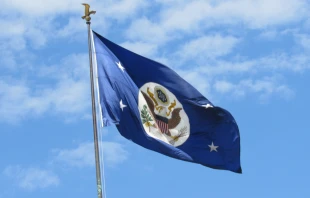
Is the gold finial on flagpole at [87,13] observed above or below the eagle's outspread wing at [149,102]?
above

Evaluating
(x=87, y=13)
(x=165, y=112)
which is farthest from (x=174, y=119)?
(x=87, y=13)

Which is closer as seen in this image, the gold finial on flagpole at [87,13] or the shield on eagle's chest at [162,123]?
the gold finial on flagpole at [87,13]

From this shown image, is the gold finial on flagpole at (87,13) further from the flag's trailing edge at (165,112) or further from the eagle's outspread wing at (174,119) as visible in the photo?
the eagle's outspread wing at (174,119)

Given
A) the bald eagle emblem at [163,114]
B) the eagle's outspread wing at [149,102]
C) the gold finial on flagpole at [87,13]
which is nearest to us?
the gold finial on flagpole at [87,13]

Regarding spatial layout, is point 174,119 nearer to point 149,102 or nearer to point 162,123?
point 162,123

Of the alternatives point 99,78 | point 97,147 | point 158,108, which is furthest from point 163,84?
point 97,147

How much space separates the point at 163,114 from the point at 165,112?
4.6 inches

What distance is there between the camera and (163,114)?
3161cm

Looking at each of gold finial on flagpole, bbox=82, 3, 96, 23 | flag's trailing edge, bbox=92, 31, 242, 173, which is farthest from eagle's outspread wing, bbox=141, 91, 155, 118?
gold finial on flagpole, bbox=82, 3, 96, 23

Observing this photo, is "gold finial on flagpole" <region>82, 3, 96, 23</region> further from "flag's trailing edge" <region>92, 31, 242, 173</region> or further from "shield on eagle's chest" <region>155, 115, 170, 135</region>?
"shield on eagle's chest" <region>155, 115, 170, 135</region>

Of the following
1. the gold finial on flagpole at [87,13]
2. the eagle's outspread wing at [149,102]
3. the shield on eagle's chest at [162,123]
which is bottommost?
the shield on eagle's chest at [162,123]

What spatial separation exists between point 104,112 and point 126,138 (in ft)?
4.18

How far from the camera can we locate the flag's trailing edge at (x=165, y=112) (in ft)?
98.5

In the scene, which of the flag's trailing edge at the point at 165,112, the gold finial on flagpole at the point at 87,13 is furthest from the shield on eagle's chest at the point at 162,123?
the gold finial on flagpole at the point at 87,13
